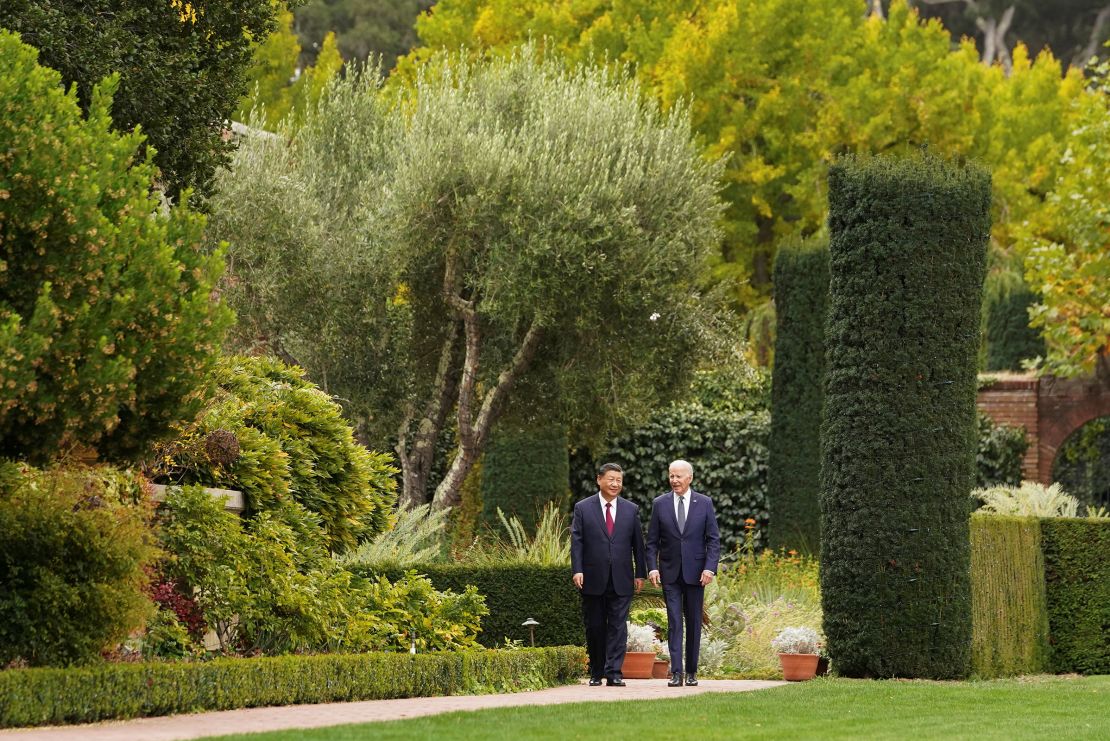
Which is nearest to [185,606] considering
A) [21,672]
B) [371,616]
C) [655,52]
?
[371,616]

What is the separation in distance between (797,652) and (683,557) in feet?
6.74

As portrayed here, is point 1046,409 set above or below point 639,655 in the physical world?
above

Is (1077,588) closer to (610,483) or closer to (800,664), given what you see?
(800,664)

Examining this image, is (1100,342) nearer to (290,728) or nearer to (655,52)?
(655,52)

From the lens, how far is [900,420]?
12797mm

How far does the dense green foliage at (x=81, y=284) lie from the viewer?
25.9ft

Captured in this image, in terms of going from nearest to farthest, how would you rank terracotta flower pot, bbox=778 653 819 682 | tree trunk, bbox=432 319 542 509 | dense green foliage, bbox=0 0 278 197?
dense green foliage, bbox=0 0 278 197 → terracotta flower pot, bbox=778 653 819 682 → tree trunk, bbox=432 319 542 509

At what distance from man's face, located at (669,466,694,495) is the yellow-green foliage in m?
3.28

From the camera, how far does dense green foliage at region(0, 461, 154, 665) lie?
859cm

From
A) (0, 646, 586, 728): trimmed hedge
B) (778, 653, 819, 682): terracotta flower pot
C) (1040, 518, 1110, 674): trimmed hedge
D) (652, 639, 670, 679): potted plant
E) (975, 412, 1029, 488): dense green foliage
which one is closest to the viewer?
(0, 646, 586, 728): trimmed hedge

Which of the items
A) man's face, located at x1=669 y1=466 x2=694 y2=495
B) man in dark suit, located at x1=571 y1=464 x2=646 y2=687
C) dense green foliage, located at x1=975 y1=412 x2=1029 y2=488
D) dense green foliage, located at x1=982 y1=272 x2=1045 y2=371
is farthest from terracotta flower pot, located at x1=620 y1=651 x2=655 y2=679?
dense green foliage, located at x1=982 y1=272 x2=1045 y2=371

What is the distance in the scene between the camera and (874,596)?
41.6ft

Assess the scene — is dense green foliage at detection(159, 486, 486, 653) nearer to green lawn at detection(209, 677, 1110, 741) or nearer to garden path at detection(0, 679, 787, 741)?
garden path at detection(0, 679, 787, 741)

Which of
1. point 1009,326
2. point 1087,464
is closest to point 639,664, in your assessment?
point 1087,464
